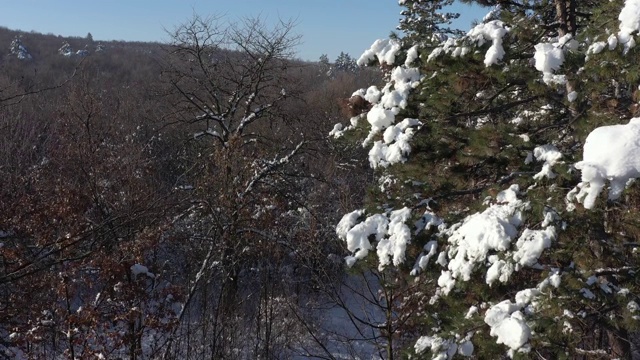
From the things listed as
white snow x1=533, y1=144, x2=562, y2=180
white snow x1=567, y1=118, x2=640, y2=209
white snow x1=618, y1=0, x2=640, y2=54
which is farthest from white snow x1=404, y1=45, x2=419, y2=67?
white snow x1=567, y1=118, x2=640, y2=209

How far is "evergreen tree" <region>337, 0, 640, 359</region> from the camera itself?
419 cm

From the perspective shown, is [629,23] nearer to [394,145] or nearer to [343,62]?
[394,145]

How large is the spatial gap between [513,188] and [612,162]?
4.63ft

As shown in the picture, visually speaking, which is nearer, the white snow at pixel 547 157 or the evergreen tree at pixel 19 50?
the white snow at pixel 547 157

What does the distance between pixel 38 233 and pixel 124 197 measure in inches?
88.2

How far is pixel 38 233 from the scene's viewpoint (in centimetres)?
815

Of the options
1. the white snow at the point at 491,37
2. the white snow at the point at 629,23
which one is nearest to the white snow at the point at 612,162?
the white snow at the point at 629,23

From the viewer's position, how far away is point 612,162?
356 cm

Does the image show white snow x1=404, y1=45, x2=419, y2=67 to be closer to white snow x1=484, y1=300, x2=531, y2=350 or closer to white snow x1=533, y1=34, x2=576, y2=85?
white snow x1=533, y1=34, x2=576, y2=85

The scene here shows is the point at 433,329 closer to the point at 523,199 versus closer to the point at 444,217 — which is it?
the point at 444,217

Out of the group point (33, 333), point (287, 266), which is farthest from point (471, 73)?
point (287, 266)

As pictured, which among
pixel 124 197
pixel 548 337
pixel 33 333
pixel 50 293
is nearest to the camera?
pixel 548 337

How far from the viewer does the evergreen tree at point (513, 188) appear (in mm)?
4191

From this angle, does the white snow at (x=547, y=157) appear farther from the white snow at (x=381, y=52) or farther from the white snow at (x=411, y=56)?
the white snow at (x=381, y=52)
